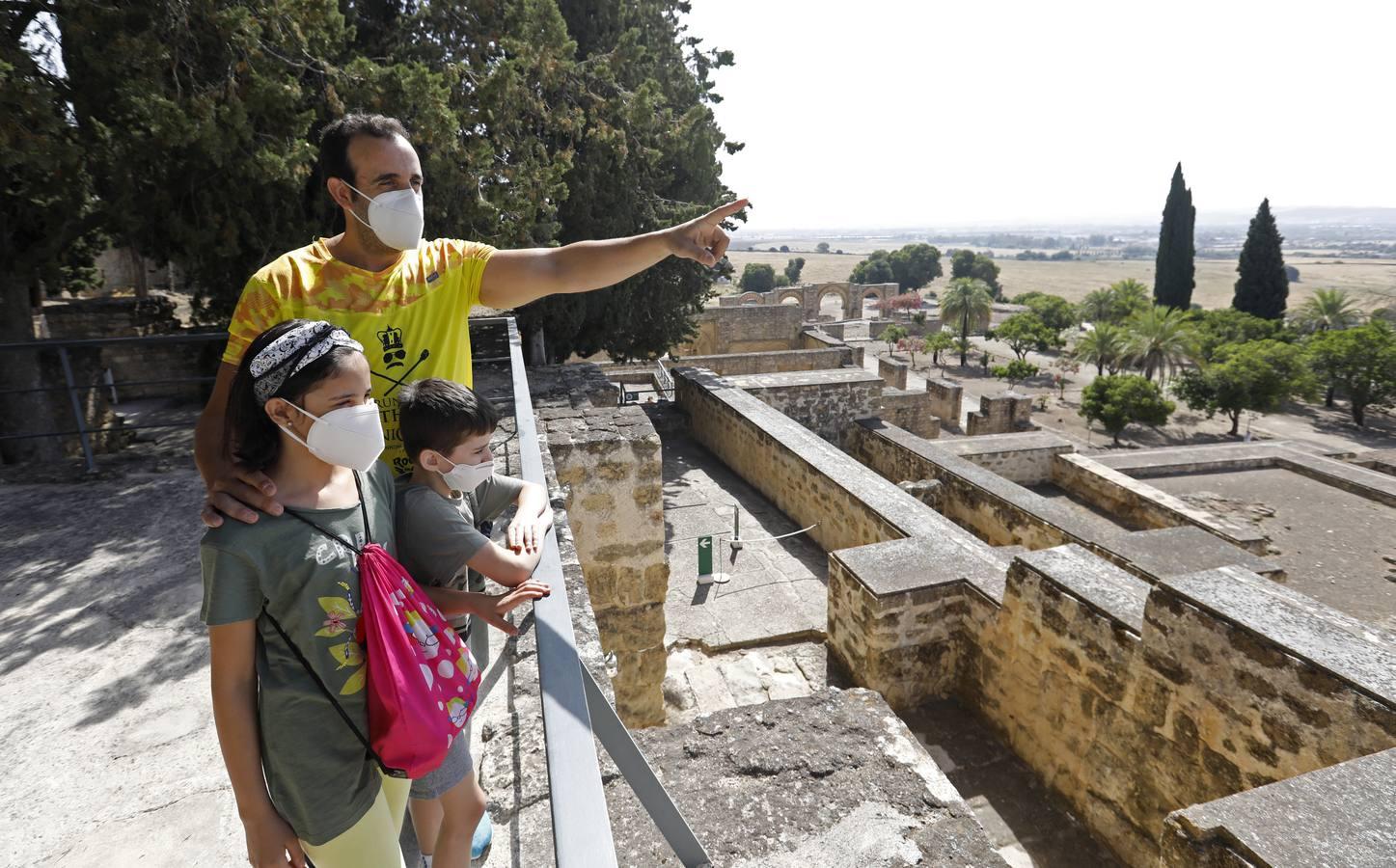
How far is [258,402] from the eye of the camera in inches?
56.3

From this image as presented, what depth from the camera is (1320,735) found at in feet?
11.0

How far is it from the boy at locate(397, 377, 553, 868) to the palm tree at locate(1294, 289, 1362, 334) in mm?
48223

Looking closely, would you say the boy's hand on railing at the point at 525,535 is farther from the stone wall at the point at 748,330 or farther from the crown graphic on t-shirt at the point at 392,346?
the stone wall at the point at 748,330

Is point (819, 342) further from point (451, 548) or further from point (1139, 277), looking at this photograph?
point (1139, 277)

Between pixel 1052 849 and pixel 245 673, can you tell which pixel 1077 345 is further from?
pixel 245 673

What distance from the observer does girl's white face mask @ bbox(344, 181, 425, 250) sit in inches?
74.9

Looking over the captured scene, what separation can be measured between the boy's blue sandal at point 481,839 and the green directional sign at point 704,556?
18.4ft

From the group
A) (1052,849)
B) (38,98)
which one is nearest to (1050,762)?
(1052,849)

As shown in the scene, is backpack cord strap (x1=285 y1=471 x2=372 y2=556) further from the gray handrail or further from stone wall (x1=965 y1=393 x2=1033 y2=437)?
stone wall (x1=965 y1=393 x2=1033 y2=437)

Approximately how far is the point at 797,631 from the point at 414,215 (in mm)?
5853

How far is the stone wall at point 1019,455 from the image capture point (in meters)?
11.4

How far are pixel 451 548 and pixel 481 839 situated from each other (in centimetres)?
85

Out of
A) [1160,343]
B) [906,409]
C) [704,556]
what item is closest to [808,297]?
[1160,343]

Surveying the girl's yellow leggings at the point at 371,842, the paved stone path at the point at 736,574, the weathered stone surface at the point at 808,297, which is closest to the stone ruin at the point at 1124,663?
the paved stone path at the point at 736,574
